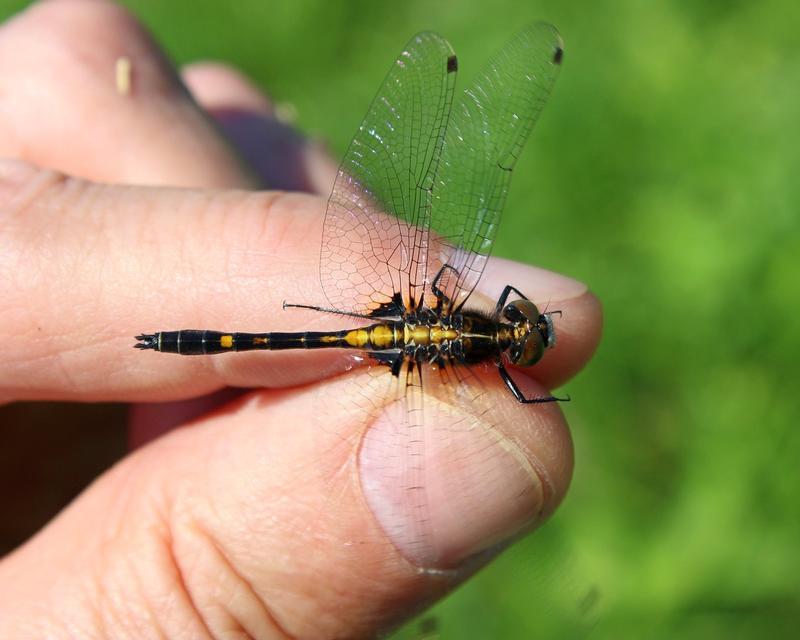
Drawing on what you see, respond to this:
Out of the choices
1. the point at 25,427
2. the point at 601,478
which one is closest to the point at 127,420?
the point at 25,427

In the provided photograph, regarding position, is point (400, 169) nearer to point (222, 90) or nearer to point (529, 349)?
point (529, 349)

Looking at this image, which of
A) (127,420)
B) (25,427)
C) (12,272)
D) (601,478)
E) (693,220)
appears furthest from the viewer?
(693,220)

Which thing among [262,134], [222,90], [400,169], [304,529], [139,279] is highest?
[222,90]

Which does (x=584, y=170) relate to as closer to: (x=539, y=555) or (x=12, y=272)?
(x=539, y=555)

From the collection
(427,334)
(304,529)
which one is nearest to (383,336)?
(427,334)

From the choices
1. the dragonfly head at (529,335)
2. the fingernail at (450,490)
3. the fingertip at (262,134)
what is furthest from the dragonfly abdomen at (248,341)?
the fingertip at (262,134)

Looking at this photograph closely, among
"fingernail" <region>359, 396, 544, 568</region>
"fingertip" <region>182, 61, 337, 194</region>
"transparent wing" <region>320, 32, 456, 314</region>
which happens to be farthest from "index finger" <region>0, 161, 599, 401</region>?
"fingertip" <region>182, 61, 337, 194</region>
